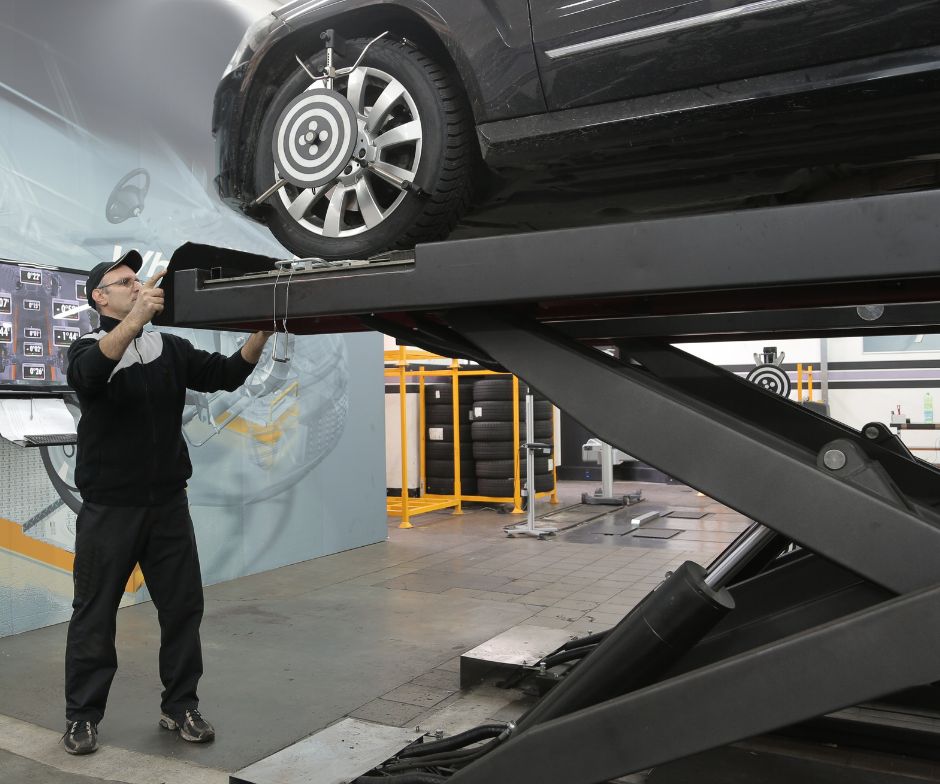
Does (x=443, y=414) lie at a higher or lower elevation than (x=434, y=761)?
higher

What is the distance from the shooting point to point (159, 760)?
273 cm

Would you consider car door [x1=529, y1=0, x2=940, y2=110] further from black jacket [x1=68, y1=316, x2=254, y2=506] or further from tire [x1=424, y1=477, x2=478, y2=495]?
tire [x1=424, y1=477, x2=478, y2=495]

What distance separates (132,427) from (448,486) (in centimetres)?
612

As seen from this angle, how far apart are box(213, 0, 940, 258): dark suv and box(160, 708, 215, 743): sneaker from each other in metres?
1.71

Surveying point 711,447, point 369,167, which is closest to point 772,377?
point 369,167

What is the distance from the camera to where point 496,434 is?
27.7 feet

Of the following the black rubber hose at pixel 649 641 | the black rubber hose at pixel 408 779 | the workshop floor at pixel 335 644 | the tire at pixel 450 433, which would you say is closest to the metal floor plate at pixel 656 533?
the workshop floor at pixel 335 644

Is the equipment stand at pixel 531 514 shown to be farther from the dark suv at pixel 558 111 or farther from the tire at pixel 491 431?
the dark suv at pixel 558 111

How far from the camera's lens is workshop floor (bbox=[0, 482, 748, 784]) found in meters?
2.84

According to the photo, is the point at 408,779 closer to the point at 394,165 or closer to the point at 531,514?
the point at 394,165

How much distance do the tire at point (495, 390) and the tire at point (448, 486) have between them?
927 millimetres

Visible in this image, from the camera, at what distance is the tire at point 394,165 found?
6.66 ft

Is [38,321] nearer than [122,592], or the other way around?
[122,592]

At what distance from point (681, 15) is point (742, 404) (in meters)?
0.93
